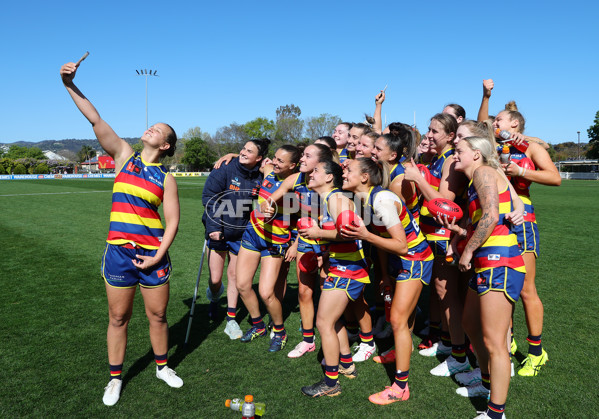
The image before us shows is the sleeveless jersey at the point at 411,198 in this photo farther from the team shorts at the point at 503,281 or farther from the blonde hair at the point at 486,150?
the team shorts at the point at 503,281

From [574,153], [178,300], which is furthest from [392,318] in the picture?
[574,153]

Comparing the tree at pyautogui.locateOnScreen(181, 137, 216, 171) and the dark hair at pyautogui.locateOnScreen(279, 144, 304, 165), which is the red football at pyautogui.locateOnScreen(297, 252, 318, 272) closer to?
the dark hair at pyautogui.locateOnScreen(279, 144, 304, 165)

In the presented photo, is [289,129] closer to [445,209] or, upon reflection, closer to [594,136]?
[594,136]

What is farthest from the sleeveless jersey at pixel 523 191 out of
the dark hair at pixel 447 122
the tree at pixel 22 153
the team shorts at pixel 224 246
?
the tree at pixel 22 153

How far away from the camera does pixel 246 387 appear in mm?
3838

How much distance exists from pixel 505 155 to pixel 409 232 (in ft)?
4.07

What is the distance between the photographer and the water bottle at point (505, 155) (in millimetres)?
3941

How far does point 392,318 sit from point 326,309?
1.95ft

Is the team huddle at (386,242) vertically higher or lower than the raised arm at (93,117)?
lower

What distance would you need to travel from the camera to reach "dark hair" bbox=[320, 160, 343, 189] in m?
3.81

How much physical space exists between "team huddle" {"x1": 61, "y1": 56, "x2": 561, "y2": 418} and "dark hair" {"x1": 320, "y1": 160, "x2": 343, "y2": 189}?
0.01m

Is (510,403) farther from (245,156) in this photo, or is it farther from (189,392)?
(245,156)

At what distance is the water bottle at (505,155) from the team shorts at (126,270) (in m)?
3.32

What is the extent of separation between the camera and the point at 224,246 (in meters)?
5.55
